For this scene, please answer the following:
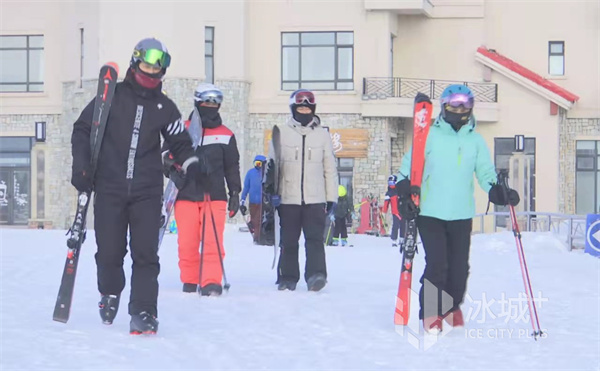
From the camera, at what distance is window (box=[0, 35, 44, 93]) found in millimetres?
41812

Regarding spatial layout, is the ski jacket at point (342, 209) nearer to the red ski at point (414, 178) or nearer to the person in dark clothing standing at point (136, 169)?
the red ski at point (414, 178)

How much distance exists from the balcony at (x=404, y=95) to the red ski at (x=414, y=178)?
29345 millimetres

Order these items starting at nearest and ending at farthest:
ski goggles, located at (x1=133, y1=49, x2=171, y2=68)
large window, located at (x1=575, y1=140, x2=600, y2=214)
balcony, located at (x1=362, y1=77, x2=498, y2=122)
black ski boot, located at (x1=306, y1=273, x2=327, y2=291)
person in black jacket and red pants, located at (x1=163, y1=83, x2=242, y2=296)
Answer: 1. ski goggles, located at (x1=133, y1=49, x2=171, y2=68)
2. person in black jacket and red pants, located at (x1=163, y1=83, x2=242, y2=296)
3. black ski boot, located at (x1=306, y1=273, x2=327, y2=291)
4. balcony, located at (x1=362, y1=77, x2=498, y2=122)
5. large window, located at (x1=575, y1=140, x2=600, y2=214)

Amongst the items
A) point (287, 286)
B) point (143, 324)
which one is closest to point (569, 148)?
point (287, 286)

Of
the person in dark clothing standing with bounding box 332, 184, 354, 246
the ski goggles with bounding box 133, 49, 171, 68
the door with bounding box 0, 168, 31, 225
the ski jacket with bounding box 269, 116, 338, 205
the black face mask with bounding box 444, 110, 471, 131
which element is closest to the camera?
the ski goggles with bounding box 133, 49, 171, 68

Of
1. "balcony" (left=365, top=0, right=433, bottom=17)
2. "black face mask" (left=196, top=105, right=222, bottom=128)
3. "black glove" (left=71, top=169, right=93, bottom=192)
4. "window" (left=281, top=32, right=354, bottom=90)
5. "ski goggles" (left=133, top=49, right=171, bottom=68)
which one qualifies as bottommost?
"black glove" (left=71, top=169, right=93, bottom=192)

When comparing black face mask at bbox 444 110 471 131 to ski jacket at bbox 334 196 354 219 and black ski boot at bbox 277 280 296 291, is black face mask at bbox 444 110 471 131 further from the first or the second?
ski jacket at bbox 334 196 354 219

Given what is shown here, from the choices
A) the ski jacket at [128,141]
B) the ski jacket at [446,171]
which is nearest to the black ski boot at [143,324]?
the ski jacket at [128,141]

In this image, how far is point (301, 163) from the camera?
12.5 metres

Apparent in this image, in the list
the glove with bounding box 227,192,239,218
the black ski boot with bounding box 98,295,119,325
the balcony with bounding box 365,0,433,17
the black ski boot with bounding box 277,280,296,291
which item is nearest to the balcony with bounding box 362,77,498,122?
the balcony with bounding box 365,0,433,17

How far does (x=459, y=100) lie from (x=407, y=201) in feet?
2.61

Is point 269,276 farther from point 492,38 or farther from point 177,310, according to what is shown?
point 492,38

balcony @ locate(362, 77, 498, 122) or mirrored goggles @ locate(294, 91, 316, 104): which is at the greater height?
balcony @ locate(362, 77, 498, 122)

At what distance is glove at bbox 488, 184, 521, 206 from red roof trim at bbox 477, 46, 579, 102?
3202 centimetres
